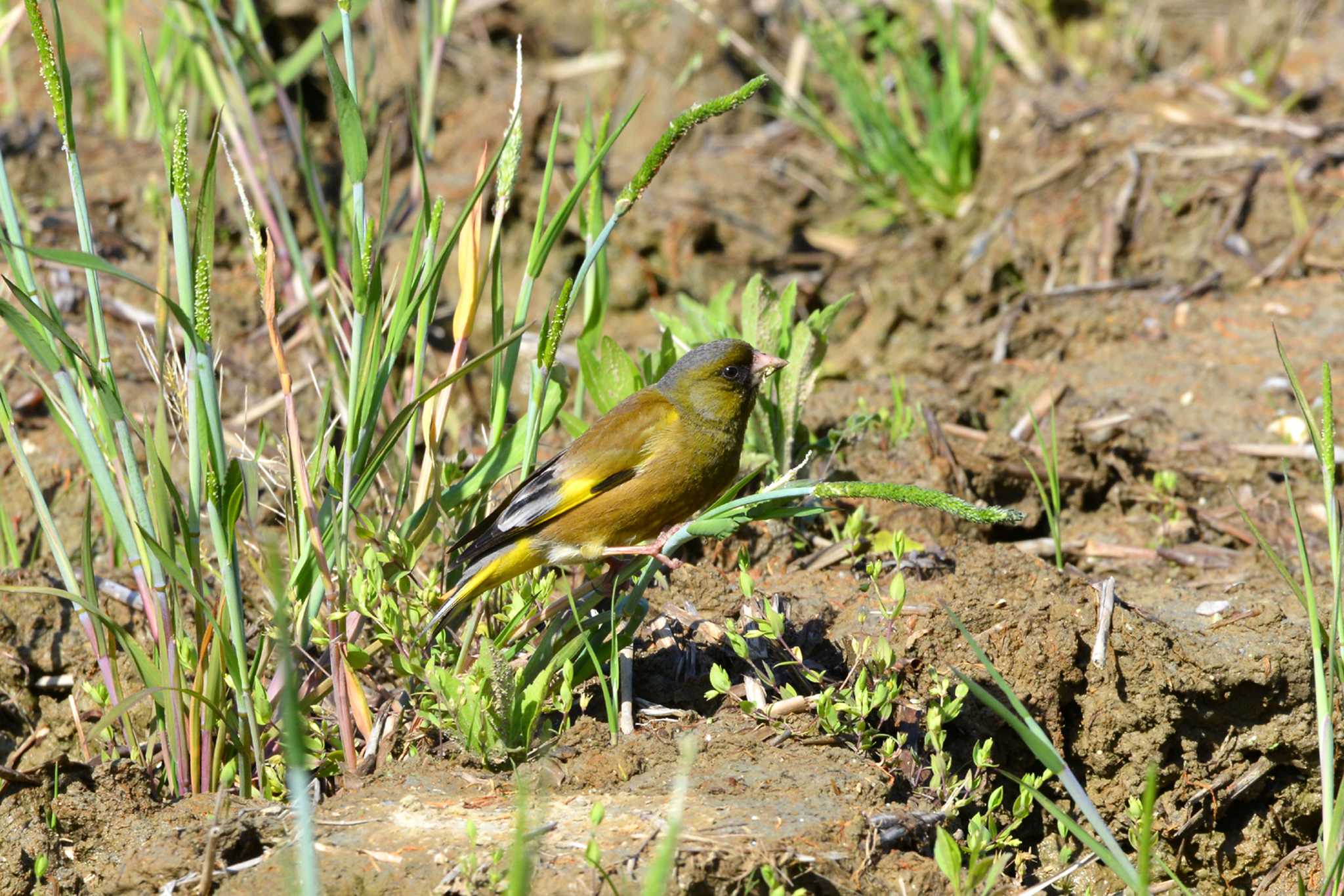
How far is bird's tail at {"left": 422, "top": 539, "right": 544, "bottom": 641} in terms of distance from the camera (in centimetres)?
359

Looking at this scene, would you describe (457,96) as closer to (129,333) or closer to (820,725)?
(129,333)

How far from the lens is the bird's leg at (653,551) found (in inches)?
135

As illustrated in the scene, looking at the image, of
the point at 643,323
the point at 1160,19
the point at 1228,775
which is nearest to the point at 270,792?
the point at 1228,775

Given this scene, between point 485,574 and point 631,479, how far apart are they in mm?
599

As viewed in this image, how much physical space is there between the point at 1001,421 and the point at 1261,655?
1935mm

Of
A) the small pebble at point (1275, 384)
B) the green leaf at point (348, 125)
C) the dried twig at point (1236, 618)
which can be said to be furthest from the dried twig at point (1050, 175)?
the green leaf at point (348, 125)

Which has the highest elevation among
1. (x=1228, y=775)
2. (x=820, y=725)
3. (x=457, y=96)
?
(x=457, y=96)

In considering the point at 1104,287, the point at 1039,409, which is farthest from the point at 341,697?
the point at 1104,287

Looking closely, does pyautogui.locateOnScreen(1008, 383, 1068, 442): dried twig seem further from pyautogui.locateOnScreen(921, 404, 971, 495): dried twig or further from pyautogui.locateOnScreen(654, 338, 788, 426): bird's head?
pyautogui.locateOnScreen(654, 338, 788, 426): bird's head

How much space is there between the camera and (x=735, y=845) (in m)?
2.89

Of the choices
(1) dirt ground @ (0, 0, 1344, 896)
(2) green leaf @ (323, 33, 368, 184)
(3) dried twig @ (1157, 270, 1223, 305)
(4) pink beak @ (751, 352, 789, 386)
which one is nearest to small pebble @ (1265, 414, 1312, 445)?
(1) dirt ground @ (0, 0, 1344, 896)

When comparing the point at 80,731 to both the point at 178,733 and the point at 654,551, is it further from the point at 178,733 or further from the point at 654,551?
the point at 654,551

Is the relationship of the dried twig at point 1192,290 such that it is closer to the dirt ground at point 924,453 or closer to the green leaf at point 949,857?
the dirt ground at point 924,453

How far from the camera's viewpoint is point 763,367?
4266mm
